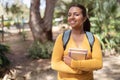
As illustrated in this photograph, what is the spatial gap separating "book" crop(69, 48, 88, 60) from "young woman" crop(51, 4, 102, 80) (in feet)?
0.08

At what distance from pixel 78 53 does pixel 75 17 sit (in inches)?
12.1

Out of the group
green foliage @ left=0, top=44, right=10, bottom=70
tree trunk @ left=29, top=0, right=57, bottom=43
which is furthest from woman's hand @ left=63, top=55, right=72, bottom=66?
tree trunk @ left=29, top=0, right=57, bottom=43

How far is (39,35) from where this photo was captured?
1277cm

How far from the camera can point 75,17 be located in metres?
2.51

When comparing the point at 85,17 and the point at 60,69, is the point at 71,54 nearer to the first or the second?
the point at 60,69

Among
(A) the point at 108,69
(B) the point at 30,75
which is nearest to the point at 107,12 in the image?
(A) the point at 108,69

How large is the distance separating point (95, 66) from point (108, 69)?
7.40 metres

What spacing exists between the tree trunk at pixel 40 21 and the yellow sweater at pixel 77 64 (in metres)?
10.2

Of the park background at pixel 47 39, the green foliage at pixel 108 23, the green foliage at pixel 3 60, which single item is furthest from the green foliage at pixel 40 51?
the green foliage at pixel 108 23

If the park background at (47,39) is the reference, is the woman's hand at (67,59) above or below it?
above

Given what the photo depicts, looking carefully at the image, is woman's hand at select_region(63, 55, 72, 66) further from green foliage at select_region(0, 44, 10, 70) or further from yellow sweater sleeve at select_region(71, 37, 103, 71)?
green foliage at select_region(0, 44, 10, 70)

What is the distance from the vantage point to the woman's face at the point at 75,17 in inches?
98.5

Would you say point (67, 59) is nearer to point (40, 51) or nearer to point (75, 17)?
point (75, 17)

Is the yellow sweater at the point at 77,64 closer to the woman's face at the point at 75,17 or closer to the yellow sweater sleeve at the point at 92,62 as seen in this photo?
the yellow sweater sleeve at the point at 92,62
